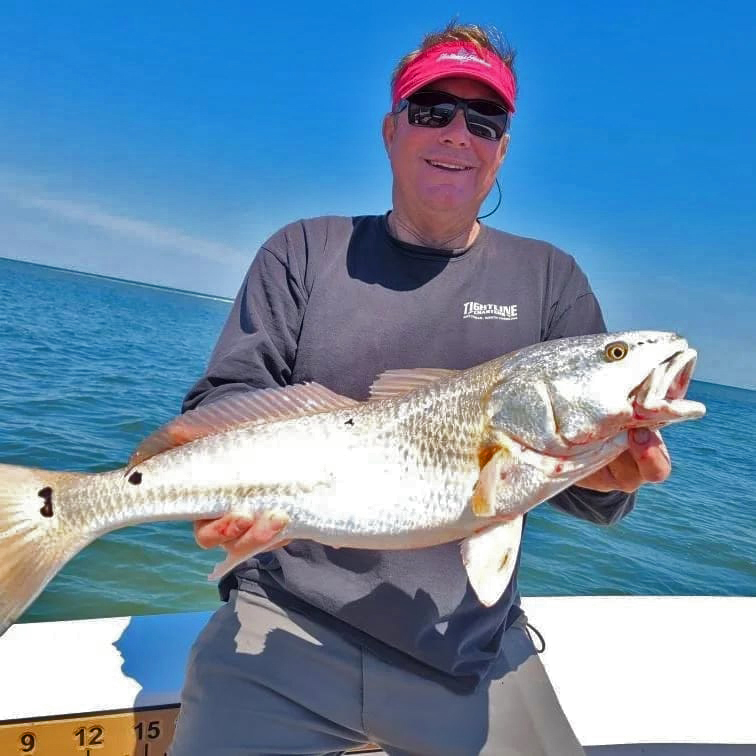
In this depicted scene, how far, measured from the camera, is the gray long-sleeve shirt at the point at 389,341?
9.02ft

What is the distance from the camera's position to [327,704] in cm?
272

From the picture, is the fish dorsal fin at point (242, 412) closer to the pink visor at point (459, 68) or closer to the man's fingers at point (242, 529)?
the man's fingers at point (242, 529)

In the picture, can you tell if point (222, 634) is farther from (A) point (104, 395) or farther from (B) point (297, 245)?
(A) point (104, 395)

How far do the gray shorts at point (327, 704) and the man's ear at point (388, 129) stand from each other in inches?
94.3

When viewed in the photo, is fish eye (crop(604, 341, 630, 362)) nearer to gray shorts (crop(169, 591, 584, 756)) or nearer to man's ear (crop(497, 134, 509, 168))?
man's ear (crop(497, 134, 509, 168))

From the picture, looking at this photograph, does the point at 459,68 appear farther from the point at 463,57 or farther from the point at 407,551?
the point at 407,551

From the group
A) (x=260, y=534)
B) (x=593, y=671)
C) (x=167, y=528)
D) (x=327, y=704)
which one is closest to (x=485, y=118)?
(x=260, y=534)

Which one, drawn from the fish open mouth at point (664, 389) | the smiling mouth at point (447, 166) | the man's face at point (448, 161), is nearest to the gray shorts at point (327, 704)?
the fish open mouth at point (664, 389)

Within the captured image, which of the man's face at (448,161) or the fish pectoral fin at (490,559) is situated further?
the man's face at (448,161)

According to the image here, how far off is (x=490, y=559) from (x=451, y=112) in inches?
81.4

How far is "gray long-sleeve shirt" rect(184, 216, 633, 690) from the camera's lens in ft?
9.02

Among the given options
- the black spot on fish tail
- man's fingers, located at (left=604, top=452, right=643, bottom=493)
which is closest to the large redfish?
the black spot on fish tail

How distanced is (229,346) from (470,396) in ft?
3.81

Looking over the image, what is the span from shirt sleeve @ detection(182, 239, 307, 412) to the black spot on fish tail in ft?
2.25
